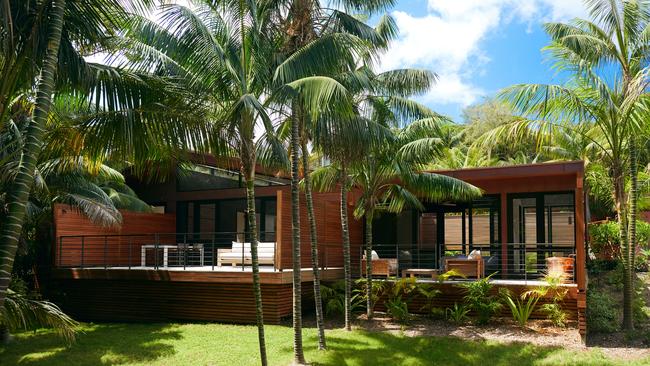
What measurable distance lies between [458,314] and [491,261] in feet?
9.51

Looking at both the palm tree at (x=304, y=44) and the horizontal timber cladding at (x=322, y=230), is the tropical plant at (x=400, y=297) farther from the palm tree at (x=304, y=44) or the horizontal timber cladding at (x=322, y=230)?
the palm tree at (x=304, y=44)

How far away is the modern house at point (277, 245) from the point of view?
12469 mm

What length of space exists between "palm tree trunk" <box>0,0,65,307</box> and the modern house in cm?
542

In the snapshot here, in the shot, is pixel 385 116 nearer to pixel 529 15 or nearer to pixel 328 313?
pixel 328 313

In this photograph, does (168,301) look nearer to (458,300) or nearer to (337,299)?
(337,299)

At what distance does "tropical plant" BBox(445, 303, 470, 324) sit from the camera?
11.9m

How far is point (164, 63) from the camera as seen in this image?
8383 millimetres

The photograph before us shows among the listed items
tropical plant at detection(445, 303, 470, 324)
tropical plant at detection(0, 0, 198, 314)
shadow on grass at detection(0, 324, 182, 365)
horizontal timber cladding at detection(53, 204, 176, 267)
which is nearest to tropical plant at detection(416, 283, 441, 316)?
tropical plant at detection(445, 303, 470, 324)

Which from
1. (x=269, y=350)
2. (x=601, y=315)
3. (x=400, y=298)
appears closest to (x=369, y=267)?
(x=400, y=298)

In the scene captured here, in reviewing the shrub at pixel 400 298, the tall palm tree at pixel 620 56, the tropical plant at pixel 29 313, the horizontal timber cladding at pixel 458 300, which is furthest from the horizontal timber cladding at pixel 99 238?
the tall palm tree at pixel 620 56

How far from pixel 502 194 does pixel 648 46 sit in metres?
4.91

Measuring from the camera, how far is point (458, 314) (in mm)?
11945

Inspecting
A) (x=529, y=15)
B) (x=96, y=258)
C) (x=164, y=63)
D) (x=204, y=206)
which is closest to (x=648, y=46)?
(x=164, y=63)

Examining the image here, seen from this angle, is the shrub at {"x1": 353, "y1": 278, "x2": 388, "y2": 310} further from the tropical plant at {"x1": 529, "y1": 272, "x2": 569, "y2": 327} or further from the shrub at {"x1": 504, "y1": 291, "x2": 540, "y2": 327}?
the tropical plant at {"x1": 529, "y1": 272, "x2": 569, "y2": 327}
